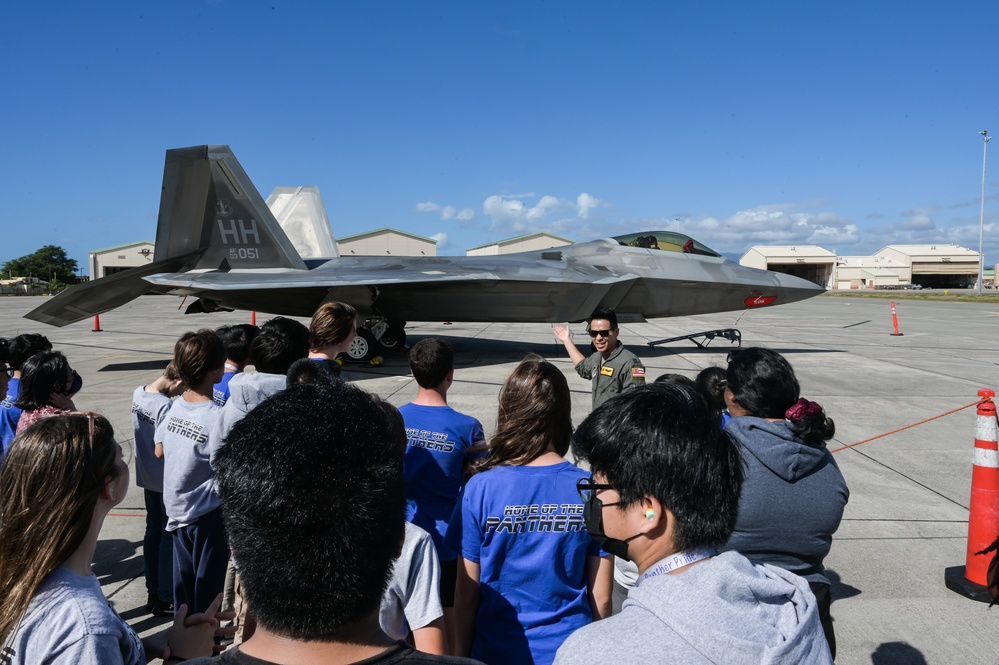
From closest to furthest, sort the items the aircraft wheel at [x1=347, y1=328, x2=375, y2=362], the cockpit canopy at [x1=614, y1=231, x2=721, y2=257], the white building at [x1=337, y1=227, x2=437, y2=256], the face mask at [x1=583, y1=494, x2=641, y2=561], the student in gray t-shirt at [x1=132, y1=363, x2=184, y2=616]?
the face mask at [x1=583, y1=494, x2=641, y2=561]
the student in gray t-shirt at [x1=132, y1=363, x2=184, y2=616]
the aircraft wheel at [x1=347, y1=328, x2=375, y2=362]
the cockpit canopy at [x1=614, y1=231, x2=721, y2=257]
the white building at [x1=337, y1=227, x2=437, y2=256]

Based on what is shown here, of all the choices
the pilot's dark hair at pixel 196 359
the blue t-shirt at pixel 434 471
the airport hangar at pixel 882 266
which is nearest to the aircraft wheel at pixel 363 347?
the pilot's dark hair at pixel 196 359

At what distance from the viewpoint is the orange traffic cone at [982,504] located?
4.27m

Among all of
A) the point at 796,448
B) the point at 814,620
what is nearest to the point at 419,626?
the point at 814,620

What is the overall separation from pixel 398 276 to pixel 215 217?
183 inches

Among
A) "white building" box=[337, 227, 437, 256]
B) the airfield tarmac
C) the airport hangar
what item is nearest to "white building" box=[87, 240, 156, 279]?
"white building" box=[337, 227, 437, 256]

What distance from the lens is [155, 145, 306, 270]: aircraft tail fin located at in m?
14.0

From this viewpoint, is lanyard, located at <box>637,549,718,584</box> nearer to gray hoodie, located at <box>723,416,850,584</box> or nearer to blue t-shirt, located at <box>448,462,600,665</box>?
blue t-shirt, located at <box>448,462,600,665</box>

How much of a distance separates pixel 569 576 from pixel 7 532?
1.80 metres

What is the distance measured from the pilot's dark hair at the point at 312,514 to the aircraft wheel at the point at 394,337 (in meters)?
14.6

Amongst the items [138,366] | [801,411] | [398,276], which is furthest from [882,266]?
[801,411]

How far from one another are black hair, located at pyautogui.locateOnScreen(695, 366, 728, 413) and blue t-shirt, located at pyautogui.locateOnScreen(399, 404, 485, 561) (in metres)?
1.60

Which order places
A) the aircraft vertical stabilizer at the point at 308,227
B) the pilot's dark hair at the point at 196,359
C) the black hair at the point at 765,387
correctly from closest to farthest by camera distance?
the black hair at the point at 765,387 < the pilot's dark hair at the point at 196,359 < the aircraft vertical stabilizer at the point at 308,227

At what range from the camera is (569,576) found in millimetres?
2426

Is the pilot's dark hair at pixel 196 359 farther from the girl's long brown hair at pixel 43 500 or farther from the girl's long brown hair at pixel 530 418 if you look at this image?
the girl's long brown hair at pixel 530 418
